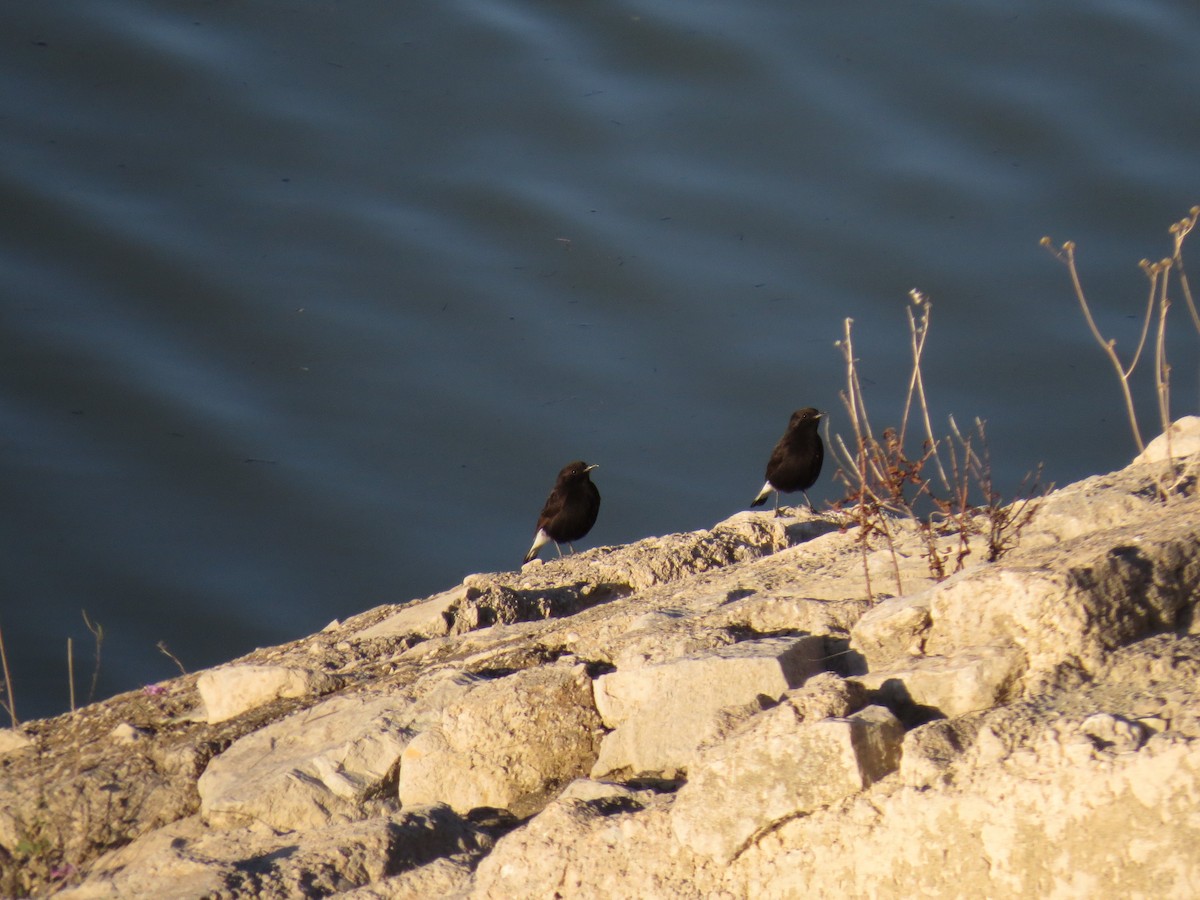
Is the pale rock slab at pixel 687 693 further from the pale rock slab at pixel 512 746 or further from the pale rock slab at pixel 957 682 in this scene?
the pale rock slab at pixel 957 682

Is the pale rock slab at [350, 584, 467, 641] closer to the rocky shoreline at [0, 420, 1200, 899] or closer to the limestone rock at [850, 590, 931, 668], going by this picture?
the rocky shoreline at [0, 420, 1200, 899]

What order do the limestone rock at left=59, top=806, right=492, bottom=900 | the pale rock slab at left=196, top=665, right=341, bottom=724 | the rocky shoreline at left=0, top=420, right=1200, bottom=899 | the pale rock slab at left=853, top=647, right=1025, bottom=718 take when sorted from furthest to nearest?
the pale rock slab at left=196, top=665, right=341, bottom=724 → the limestone rock at left=59, top=806, right=492, bottom=900 → the pale rock slab at left=853, top=647, right=1025, bottom=718 → the rocky shoreline at left=0, top=420, right=1200, bottom=899

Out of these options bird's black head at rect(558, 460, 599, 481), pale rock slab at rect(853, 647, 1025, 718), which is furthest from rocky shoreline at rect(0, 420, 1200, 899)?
bird's black head at rect(558, 460, 599, 481)

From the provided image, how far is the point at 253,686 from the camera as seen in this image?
163 inches

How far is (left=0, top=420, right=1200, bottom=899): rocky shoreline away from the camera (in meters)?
2.10

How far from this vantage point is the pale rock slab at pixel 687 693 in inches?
111

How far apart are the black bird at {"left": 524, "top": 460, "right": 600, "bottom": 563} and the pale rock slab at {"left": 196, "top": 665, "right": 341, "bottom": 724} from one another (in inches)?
198

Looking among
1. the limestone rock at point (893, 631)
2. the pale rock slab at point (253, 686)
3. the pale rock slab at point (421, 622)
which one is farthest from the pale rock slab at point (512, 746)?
the pale rock slab at point (421, 622)

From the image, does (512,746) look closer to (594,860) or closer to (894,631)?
(594,860)

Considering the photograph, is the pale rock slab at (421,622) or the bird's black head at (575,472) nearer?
the pale rock slab at (421,622)

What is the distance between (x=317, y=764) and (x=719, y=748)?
4.26ft

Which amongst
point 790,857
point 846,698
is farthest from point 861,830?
point 846,698

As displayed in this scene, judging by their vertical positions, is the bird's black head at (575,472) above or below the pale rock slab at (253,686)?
above

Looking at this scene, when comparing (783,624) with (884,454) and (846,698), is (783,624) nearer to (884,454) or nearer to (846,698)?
(884,454)
